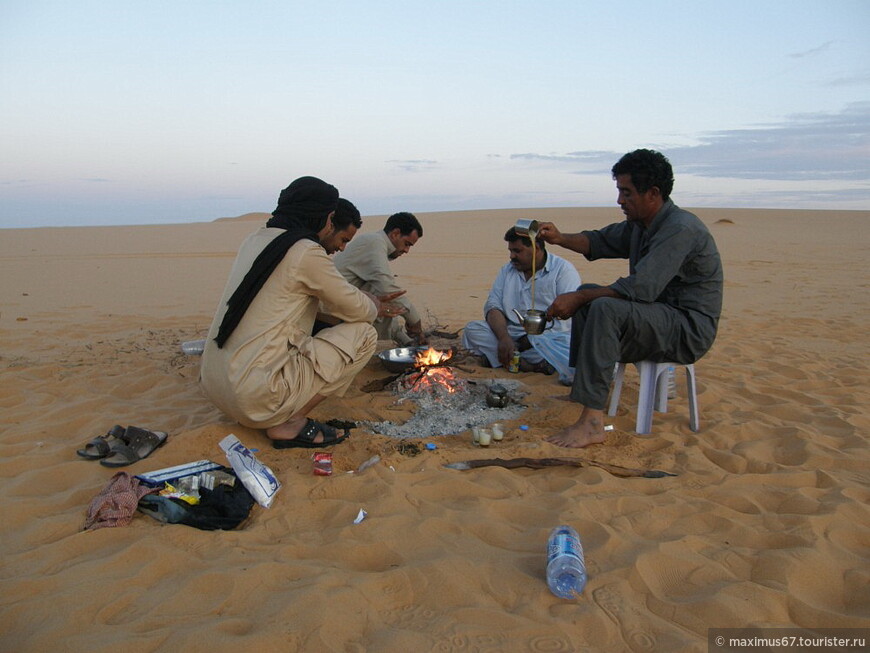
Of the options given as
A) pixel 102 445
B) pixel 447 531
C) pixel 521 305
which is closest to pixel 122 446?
pixel 102 445

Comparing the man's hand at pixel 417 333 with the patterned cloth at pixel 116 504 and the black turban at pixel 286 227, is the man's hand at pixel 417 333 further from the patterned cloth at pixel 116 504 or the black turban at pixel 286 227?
the patterned cloth at pixel 116 504

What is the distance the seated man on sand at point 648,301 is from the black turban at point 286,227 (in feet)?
4.87

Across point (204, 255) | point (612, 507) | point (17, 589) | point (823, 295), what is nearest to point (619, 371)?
point (612, 507)

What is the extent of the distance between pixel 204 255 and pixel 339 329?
1628 cm

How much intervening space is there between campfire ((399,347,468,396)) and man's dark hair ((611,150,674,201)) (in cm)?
186

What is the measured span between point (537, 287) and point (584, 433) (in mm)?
1910

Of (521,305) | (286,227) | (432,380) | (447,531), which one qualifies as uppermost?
(286,227)

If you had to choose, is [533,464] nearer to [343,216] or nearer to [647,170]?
[647,170]

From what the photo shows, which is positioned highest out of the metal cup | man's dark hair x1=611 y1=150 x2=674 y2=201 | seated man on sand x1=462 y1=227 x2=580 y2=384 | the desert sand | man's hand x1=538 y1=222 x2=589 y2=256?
man's dark hair x1=611 y1=150 x2=674 y2=201

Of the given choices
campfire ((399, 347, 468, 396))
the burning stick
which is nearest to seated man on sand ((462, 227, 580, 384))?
campfire ((399, 347, 468, 396))

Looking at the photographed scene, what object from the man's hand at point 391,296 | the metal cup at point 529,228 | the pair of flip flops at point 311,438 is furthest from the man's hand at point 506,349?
the pair of flip flops at point 311,438

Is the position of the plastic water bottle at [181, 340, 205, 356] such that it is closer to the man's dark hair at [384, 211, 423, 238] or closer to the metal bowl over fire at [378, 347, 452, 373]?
the metal bowl over fire at [378, 347, 452, 373]

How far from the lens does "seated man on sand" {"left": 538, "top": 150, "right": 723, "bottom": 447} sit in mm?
3541

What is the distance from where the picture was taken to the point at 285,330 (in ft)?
11.2
